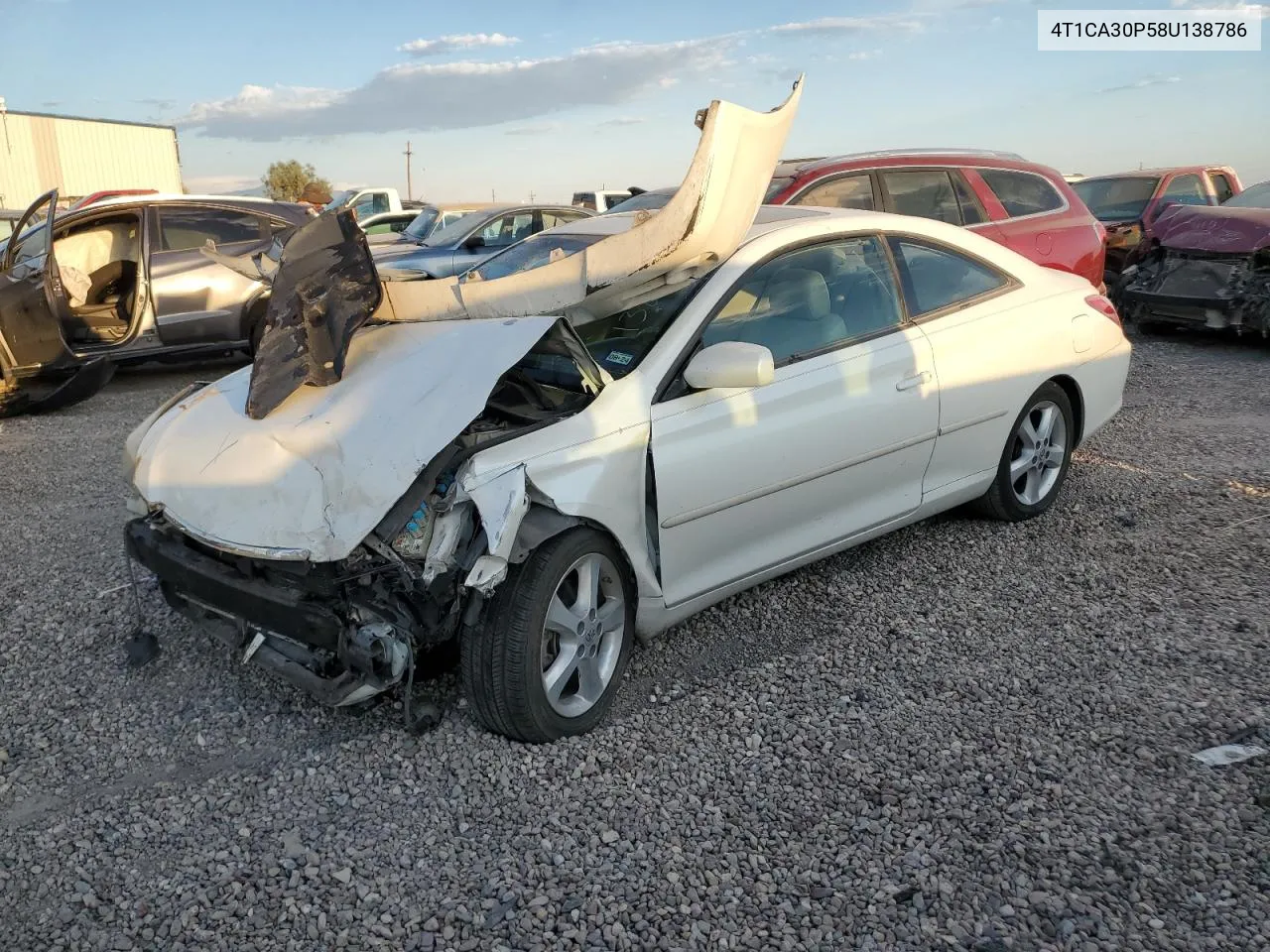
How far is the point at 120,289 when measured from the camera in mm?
9359

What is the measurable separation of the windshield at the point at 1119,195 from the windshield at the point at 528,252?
961 cm

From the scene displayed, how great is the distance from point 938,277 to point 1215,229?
21.8 feet

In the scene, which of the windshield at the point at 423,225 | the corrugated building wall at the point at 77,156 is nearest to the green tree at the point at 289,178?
the corrugated building wall at the point at 77,156

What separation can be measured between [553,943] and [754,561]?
166 centimetres

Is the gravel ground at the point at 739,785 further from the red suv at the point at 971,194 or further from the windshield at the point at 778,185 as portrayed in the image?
the red suv at the point at 971,194

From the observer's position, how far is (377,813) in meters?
2.88

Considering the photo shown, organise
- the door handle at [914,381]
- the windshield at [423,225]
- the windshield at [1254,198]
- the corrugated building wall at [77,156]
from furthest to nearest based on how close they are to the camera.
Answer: the corrugated building wall at [77,156] → the windshield at [423,225] → the windshield at [1254,198] → the door handle at [914,381]

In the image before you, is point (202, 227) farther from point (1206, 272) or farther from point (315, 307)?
point (1206, 272)

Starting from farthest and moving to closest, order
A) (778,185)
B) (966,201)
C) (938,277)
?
(966,201), (778,185), (938,277)

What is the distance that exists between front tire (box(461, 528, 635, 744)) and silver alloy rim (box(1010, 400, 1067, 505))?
2.37 m

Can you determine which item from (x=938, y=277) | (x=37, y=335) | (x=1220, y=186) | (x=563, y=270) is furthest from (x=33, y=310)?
(x=1220, y=186)

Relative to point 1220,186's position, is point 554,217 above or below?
above

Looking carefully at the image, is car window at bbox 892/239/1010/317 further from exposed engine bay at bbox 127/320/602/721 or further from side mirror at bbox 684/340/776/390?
exposed engine bay at bbox 127/320/602/721

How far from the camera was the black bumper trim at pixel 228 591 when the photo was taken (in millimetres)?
2973
